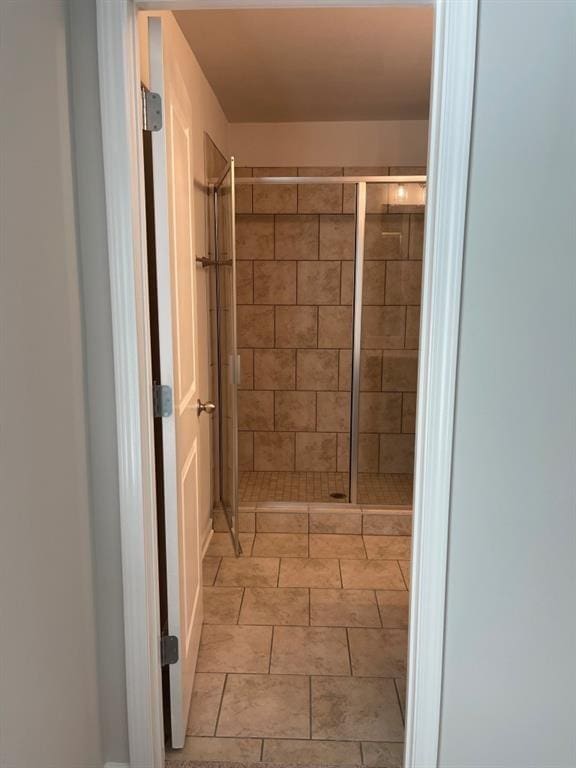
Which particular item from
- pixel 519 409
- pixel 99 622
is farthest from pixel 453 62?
pixel 99 622

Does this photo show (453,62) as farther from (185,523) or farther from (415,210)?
(415,210)

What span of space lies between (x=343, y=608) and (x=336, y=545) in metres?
0.65

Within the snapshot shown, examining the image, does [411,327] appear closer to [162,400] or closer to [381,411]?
[381,411]

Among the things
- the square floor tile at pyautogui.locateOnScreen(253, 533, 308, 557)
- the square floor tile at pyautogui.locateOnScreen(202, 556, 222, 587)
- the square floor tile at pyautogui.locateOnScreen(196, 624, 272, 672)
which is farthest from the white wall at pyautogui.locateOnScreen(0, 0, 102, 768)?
the square floor tile at pyautogui.locateOnScreen(253, 533, 308, 557)

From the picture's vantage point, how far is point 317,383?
14.1 ft

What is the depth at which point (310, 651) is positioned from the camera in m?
2.41

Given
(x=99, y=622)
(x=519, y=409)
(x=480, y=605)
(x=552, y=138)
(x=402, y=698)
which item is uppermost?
(x=552, y=138)

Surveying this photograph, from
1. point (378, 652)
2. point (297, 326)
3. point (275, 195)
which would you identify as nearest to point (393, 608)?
point (378, 652)

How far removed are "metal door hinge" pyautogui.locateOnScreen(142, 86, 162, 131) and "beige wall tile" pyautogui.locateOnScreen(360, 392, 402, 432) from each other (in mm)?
2602

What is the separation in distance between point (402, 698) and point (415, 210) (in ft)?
8.88

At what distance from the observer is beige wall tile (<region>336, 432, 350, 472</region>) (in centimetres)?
431

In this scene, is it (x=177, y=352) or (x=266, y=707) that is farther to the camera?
(x=266, y=707)

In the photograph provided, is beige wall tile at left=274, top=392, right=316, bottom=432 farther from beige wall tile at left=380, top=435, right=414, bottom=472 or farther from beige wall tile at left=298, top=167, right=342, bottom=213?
beige wall tile at left=298, top=167, right=342, bottom=213

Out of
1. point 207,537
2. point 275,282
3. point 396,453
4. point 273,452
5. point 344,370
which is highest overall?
point 275,282
